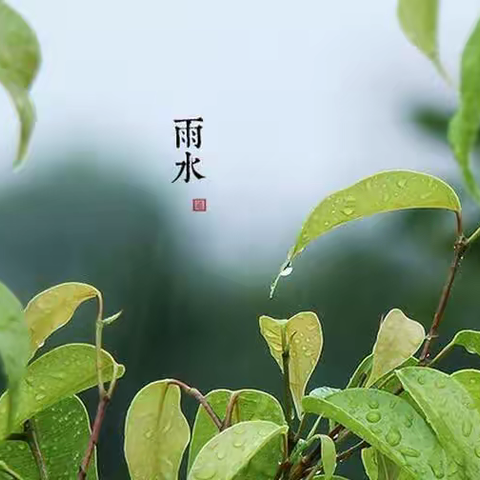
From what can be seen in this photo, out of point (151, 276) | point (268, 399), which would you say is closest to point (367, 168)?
point (151, 276)

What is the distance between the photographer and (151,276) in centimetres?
94

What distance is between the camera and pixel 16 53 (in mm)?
230

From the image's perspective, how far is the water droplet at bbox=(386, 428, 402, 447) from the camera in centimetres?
36

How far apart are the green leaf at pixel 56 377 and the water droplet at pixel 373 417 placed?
135 millimetres

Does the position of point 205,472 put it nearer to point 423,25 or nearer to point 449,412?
point 449,412

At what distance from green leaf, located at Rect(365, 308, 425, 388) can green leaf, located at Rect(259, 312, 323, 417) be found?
0.14 feet

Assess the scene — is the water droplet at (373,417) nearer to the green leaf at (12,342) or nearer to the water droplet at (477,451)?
the water droplet at (477,451)

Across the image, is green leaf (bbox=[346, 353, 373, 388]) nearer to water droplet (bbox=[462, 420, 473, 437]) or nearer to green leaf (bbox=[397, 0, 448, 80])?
water droplet (bbox=[462, 420, 473, 437])

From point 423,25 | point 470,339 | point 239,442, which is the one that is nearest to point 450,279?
point 470,339

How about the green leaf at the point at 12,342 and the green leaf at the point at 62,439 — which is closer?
the green leaf at the point at 12,342

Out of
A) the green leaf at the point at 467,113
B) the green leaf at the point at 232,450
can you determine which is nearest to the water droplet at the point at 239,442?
the green leaf at the point at 232,450

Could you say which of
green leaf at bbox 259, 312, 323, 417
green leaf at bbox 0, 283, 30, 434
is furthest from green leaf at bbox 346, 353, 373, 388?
green leaf at bbox 0, 283, 30, 434

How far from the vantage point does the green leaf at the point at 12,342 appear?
0.25m

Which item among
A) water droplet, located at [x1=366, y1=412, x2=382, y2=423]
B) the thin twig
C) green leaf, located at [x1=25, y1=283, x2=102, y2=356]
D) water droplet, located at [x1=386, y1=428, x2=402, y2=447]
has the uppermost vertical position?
green leaf, located at [x1=25, y1=283, x2=102, y2=356]
